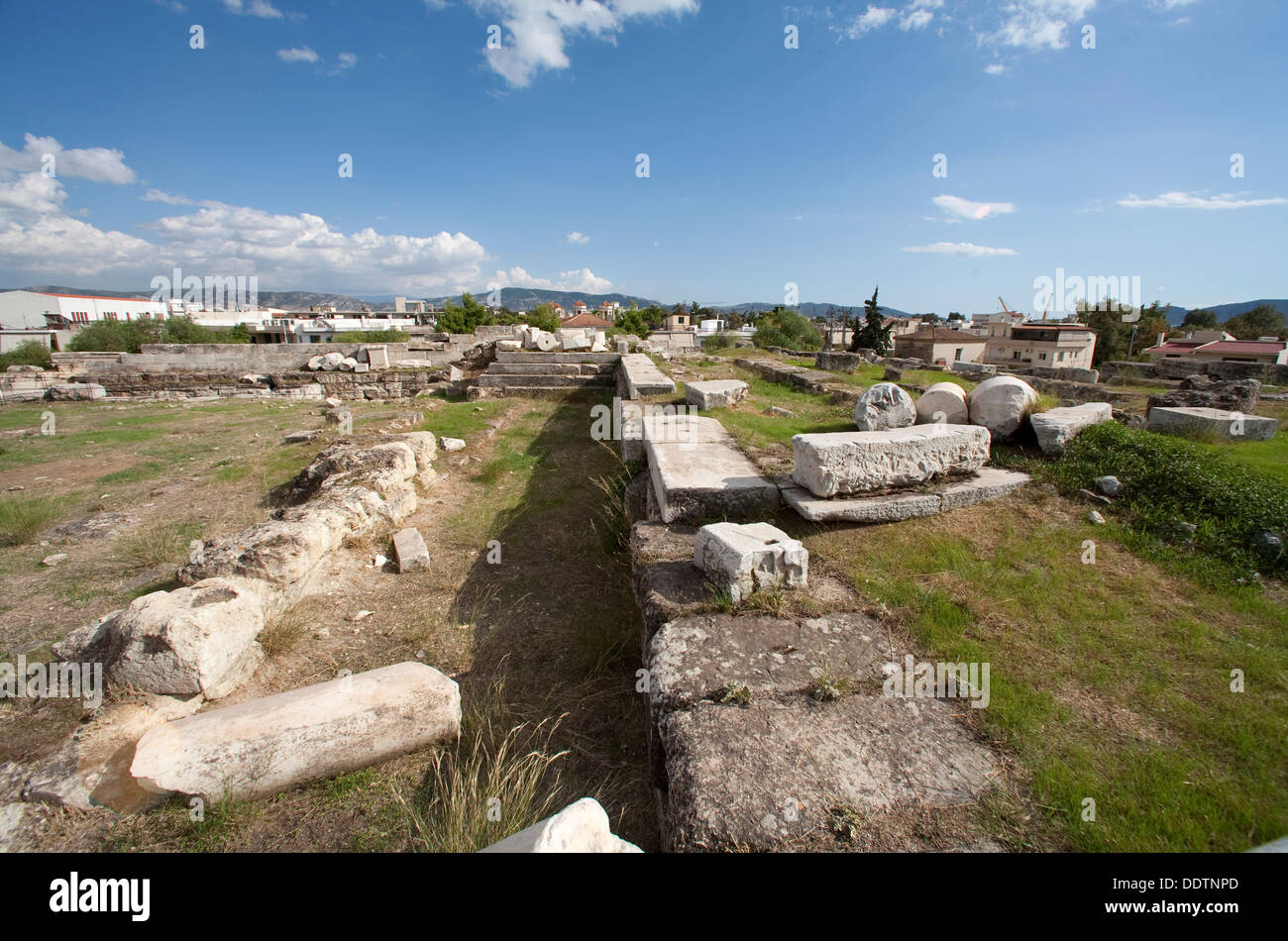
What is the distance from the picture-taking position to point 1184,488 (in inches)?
158

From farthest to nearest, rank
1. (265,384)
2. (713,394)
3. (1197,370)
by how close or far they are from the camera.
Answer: (265,384) < (1197,370) < (713,394)

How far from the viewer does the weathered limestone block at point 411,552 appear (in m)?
4.68

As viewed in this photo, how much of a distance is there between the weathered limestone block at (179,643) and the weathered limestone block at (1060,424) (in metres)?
6.64

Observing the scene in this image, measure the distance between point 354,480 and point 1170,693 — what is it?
6591mm

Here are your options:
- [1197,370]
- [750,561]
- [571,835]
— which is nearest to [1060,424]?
[750,561]

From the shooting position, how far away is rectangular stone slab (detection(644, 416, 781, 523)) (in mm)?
3916

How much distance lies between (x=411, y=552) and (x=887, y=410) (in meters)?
5.16

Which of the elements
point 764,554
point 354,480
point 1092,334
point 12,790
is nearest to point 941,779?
point 764,554

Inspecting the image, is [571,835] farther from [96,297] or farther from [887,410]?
[96,297]

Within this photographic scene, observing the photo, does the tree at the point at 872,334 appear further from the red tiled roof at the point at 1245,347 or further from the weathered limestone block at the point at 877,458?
the weathered limestone block at the point at 877,458

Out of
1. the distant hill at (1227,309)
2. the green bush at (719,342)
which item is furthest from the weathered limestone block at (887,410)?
the distant hill at (1227,309)

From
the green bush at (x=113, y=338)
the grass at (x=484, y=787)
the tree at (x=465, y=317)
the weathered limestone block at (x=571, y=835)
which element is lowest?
the grass at (x=484, y=787)
